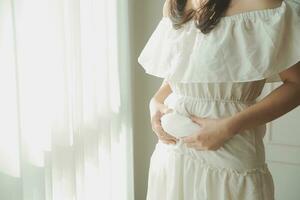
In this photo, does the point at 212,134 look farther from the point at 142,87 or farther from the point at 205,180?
the point at 142,87

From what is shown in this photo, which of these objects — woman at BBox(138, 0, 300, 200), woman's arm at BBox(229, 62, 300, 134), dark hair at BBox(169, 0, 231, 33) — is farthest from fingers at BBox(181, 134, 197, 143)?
dark hair at BBox(169, 0, 231, 33)

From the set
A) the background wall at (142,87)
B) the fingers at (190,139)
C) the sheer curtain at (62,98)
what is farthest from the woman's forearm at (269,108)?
the background wall at (142,87)

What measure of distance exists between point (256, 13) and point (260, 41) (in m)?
0.07

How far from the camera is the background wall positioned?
6.59 feet

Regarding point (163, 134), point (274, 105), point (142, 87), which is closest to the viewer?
point (274, 105)

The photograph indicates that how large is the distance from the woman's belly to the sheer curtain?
1.15 feet

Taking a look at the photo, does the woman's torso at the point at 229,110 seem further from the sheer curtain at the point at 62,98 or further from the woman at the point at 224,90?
the sheer curtain at the point at 62,98

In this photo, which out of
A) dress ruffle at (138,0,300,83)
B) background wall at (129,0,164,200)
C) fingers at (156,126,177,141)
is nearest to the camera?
dress ruffle at (138,0,300,83)

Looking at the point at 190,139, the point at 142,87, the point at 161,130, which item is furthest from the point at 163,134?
the point at 142,87

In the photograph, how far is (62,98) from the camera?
121 centimetres

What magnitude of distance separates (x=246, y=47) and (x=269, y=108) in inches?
6.3

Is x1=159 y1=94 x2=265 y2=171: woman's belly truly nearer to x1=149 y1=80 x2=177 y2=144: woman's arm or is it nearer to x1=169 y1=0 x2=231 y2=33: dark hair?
x1=149 y1=80 x2=177 y2=144: woman's arm

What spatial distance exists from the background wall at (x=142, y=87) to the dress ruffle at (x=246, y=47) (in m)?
0.90

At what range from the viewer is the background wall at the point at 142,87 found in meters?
2.01
